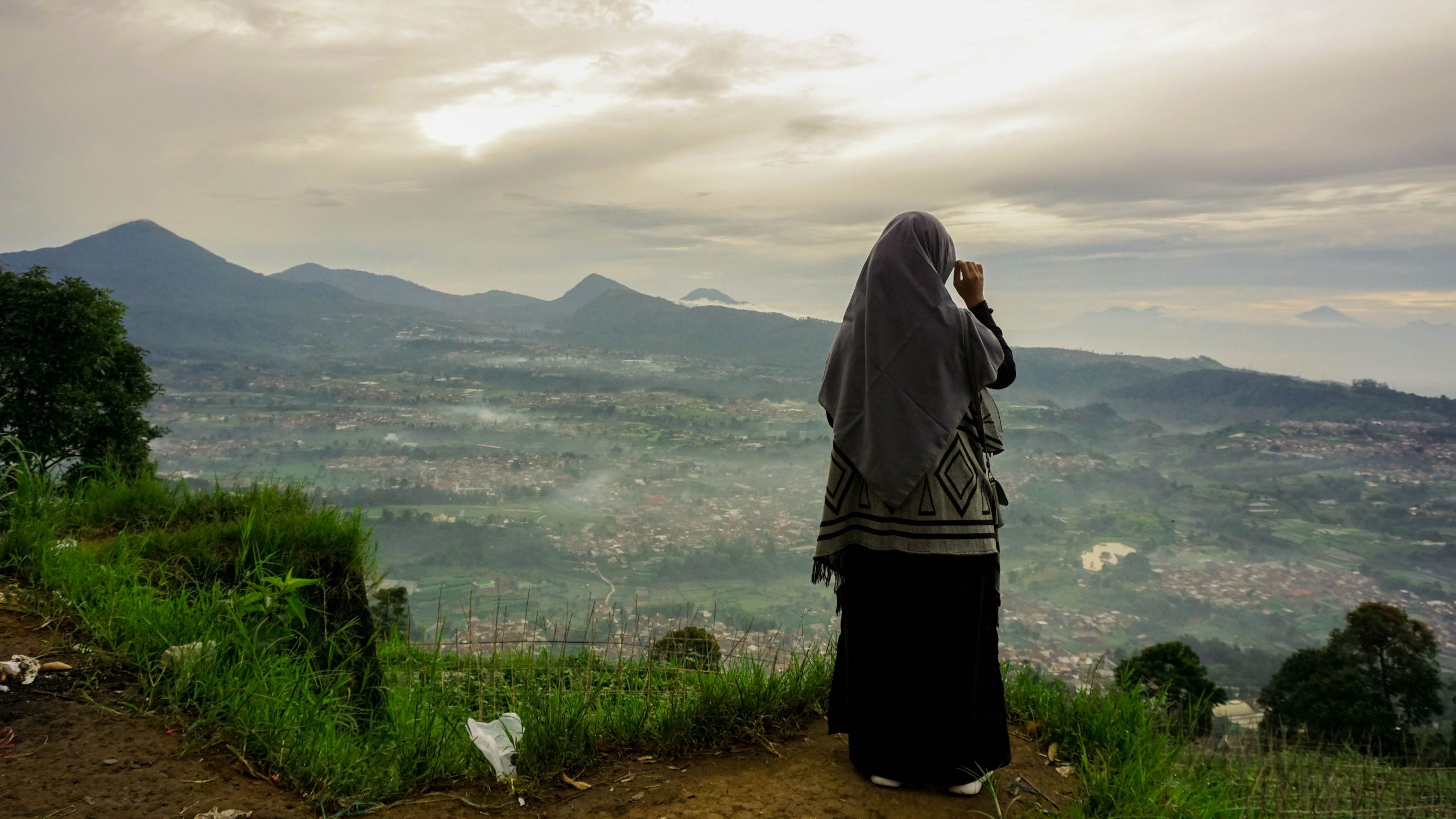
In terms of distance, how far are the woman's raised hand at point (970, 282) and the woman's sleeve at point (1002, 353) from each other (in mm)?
32

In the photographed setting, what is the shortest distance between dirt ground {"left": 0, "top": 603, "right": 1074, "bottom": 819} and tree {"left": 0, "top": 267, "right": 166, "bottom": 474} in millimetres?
5987

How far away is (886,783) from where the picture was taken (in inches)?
112

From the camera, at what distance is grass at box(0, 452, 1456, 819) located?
8.80 ft

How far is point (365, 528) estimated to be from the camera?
4820 mm

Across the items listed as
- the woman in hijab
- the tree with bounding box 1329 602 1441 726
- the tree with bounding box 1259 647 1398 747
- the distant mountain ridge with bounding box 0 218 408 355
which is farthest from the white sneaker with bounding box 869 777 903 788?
the distant mountain ridge with bounding box 0 218 408 355

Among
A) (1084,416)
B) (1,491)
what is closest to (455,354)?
(1084,416)

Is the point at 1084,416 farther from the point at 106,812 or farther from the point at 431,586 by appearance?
the point at 106,812

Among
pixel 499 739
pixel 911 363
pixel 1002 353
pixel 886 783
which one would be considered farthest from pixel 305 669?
pixel 1002 353

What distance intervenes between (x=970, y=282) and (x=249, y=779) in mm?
3271

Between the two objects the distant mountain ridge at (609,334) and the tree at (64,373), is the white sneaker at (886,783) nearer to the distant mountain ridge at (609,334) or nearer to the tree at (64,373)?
the tree at (64,373)

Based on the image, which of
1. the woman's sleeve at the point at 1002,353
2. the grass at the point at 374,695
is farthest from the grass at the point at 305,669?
the woman's sleeve at the point at 1002,353

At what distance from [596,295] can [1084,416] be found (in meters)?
86.5

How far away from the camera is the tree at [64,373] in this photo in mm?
7746

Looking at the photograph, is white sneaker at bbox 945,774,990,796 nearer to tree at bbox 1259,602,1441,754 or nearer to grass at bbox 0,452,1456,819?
grass at bbox 0,452,1456,819
